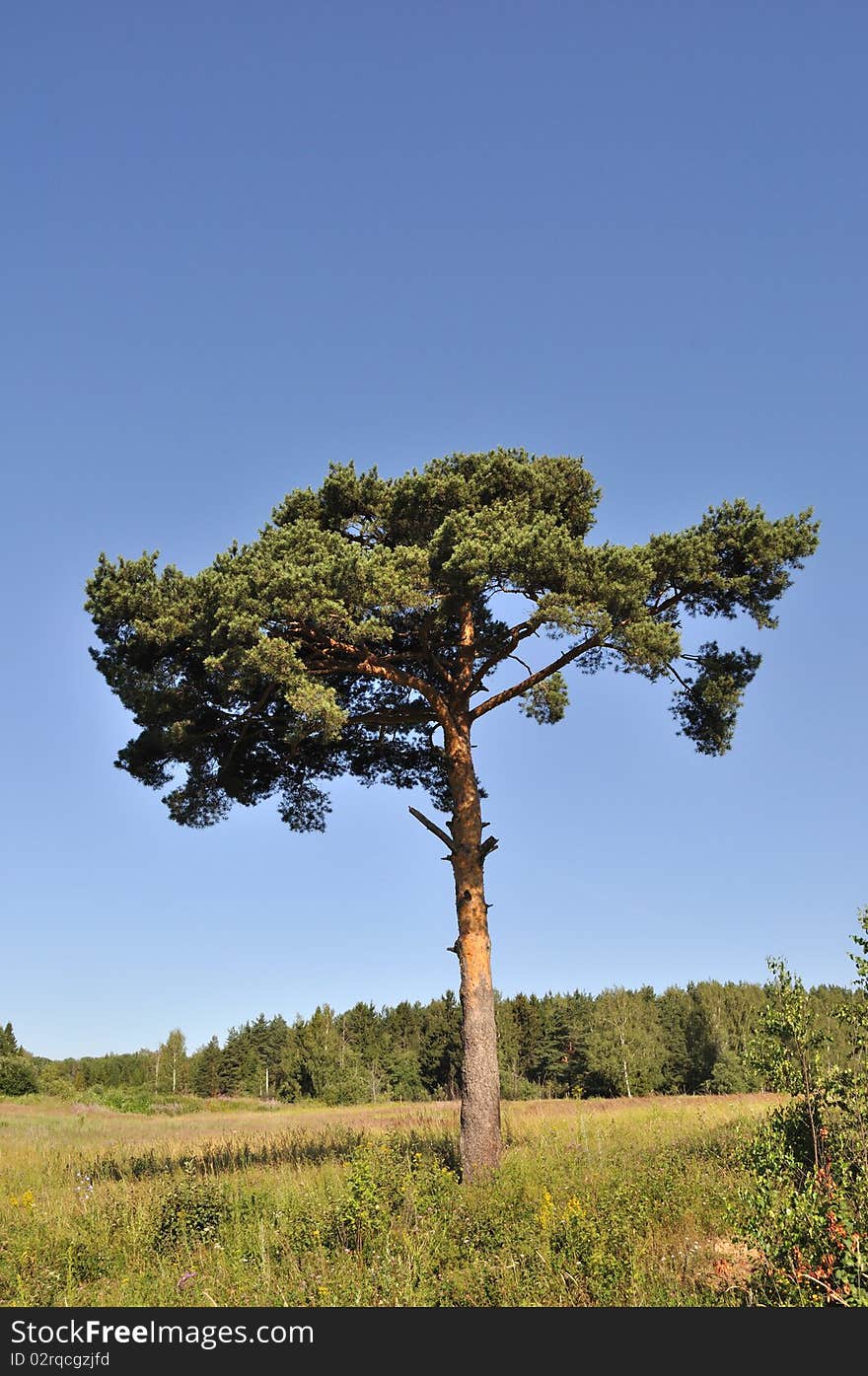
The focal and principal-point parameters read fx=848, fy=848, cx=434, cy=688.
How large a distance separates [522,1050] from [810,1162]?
223 feet

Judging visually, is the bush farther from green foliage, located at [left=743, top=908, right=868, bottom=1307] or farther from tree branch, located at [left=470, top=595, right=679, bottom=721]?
green foliage, located at [left=743, top=908, right=868, bottom=1307]

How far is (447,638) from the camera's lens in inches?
590

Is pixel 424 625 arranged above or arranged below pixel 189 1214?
above

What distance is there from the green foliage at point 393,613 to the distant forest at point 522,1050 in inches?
1450

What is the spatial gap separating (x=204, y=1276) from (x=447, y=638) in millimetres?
9988

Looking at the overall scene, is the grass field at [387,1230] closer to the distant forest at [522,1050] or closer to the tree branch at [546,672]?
the tree branch at [546,672]

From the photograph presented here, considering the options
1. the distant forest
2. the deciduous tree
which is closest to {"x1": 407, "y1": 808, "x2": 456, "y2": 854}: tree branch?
the deciduous tree

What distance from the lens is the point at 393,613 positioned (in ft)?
41.3

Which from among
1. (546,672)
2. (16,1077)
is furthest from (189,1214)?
(16,1077)

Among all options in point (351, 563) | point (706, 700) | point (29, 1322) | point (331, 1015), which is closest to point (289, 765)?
point (351, 563)

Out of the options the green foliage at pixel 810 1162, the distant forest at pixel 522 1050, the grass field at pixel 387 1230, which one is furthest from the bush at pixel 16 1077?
the green foliage at pixel 810 1162

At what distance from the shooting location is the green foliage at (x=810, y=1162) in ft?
16.1

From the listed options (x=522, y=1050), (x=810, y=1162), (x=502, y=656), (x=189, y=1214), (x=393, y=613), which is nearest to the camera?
(x=810, y=1162)

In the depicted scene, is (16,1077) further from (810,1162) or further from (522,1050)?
(810,1162)
